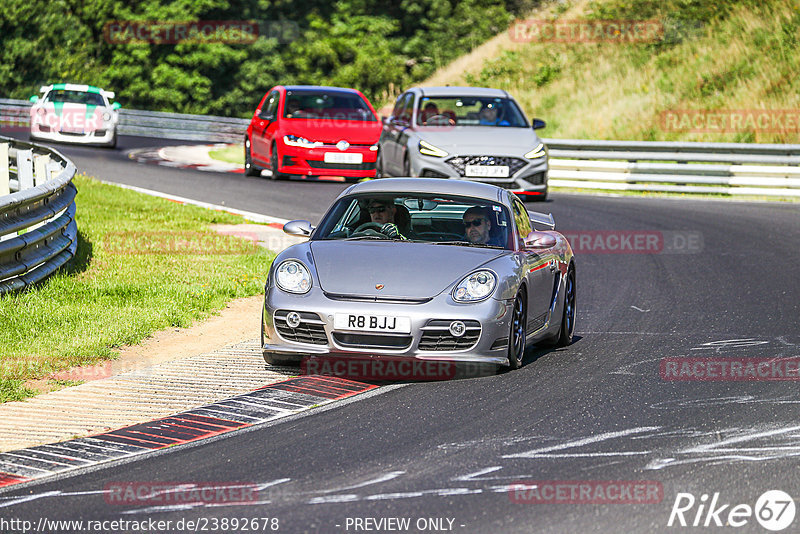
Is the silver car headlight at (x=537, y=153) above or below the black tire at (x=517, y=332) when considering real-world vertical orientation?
below

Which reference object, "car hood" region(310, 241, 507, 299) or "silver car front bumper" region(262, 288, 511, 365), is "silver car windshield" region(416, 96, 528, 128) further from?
"silver car front bumper" region(262, 288, 511, 365)

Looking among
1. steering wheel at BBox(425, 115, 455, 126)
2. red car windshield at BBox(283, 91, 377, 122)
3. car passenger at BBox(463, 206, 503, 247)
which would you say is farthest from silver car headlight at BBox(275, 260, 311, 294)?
red car windshield at BBox(283, 91, 377, 122)

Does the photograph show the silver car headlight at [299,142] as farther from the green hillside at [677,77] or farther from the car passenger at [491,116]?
the green hillside at [677,77]

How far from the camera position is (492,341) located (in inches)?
325

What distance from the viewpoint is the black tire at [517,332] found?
847cm

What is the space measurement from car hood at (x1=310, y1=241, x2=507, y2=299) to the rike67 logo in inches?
117

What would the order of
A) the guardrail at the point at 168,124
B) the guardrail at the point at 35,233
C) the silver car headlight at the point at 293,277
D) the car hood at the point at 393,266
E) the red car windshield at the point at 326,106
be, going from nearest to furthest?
the car hood at the point at 393,266, the silver car headlight at the point at 293,277, the guardrail at the point at 35,233, the red car windshield at the point at 326,106, the guardrail at the point at 168,124

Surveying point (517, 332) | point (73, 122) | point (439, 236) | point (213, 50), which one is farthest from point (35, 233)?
point (213, 50)

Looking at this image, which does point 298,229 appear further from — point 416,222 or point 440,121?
point 440,121

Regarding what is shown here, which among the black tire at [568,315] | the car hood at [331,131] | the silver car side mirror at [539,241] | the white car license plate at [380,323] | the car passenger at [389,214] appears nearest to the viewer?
the white car license plate at [380,323]

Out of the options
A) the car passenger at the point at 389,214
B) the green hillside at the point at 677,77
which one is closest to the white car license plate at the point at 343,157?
the green hillside at the point at 677,77

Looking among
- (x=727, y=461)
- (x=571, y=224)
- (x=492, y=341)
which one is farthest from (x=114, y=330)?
(x=571, y=224)

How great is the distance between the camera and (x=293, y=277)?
848cm

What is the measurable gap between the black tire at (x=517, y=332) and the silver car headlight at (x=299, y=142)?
46.1ft
